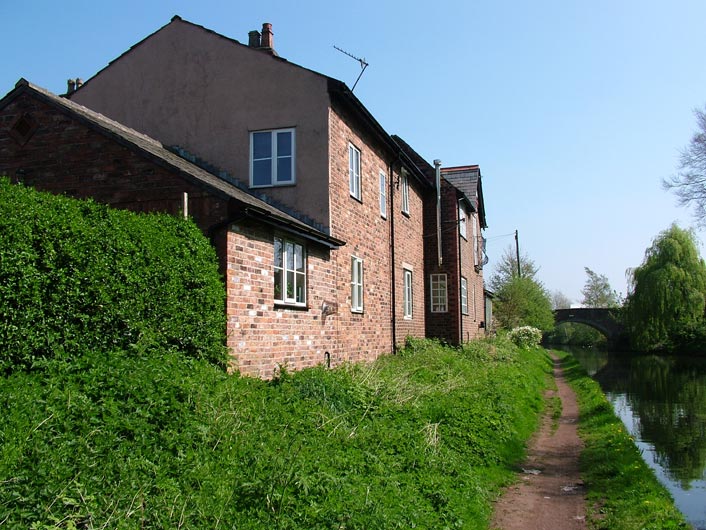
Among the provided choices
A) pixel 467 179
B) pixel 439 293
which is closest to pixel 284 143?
pixel 439 293

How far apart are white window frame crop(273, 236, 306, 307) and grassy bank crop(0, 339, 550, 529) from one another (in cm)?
247

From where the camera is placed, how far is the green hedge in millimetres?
6965

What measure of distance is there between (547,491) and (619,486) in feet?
3.48

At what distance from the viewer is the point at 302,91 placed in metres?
14.6

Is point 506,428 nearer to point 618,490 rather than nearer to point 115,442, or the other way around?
point 618,490

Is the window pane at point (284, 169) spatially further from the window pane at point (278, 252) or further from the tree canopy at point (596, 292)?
the tree canopy at point (596, 292)

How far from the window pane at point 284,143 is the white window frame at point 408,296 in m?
7.81

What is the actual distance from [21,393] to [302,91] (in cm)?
1022

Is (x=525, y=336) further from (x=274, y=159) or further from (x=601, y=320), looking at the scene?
(x=601, y=320)

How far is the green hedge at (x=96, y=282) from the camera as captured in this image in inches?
274

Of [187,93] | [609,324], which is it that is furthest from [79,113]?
[609,324]

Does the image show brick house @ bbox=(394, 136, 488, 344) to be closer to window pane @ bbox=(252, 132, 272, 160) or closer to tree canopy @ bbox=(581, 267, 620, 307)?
window pane @ bbox=(252, 132, 272, 160)

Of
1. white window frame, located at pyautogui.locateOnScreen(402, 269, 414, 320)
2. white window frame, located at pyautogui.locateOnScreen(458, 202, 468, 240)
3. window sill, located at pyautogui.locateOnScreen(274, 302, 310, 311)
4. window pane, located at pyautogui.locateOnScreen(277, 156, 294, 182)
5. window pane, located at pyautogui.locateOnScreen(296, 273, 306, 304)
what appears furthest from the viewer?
white window frame, located at pyautogui.locateOnScreen(458, 202, 468, 240)

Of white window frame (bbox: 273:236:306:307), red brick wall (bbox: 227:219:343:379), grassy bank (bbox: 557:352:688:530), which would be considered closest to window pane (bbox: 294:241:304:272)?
white window frame (bbox: 273:236:306:307)
